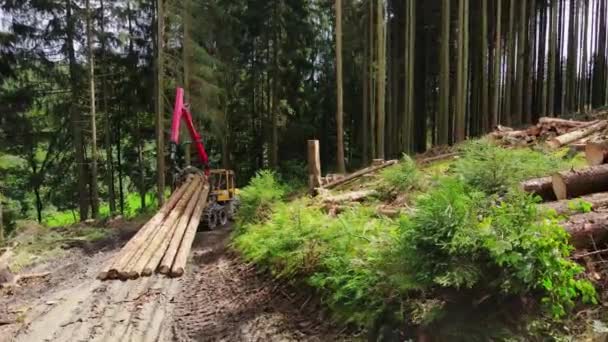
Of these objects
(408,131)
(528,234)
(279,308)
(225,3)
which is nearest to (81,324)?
(279,308)

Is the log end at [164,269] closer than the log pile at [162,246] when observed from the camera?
No

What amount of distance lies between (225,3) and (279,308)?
16255 millimetres

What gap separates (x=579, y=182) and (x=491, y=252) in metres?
2.21

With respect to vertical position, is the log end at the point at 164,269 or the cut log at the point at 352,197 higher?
the cut log at the point at 352,197

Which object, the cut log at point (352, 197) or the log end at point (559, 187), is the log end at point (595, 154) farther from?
the cut log at point (352, 197)

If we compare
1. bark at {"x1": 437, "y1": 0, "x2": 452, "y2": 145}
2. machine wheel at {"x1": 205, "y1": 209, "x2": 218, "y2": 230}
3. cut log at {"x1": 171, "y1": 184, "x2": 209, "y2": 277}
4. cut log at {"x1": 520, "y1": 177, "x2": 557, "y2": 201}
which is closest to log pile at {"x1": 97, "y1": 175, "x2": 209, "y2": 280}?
cut log at {"x1": 171, "y1": 184, "x2": 209, "y2": 277}

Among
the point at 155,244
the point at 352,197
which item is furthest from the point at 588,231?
the point at 352,197

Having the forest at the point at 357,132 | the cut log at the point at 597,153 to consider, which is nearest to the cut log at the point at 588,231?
the forest at the point at 357,132

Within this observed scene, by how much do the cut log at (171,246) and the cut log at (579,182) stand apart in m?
3.93

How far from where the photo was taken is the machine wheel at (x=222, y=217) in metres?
10.9

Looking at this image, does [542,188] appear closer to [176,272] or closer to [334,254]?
[334,254]

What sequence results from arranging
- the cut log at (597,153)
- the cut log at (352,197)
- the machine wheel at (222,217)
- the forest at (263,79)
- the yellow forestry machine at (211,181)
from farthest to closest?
the forest at (263,79) → the machine wheel at (222,217) → the yellow forestry machine at (211,181) → the cut log at (352,197) → the cut log at (597,153)

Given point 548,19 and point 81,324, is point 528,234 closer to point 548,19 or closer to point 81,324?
point 81,324

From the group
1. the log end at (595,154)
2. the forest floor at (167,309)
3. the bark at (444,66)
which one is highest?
the bark at (444,66)
